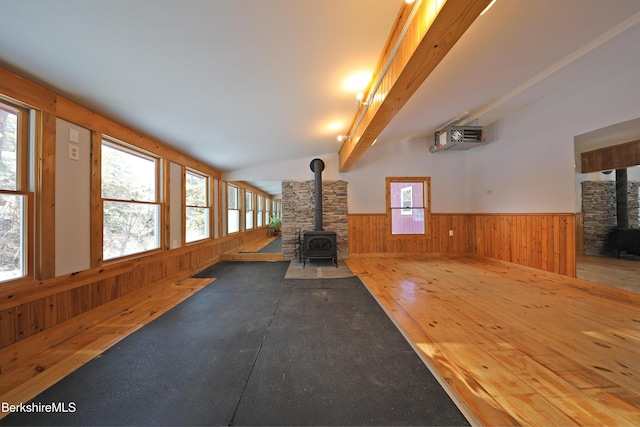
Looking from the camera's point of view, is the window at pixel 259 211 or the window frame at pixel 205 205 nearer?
the window frame at pixel 205 205

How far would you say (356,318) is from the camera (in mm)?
2395

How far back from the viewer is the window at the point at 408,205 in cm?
569

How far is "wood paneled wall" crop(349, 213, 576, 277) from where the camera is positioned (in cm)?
370

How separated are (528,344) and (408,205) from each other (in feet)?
13.6

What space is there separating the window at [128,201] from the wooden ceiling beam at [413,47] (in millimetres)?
3205

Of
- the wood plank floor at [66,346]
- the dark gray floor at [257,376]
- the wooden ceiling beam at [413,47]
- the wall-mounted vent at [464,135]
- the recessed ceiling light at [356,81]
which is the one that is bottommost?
the dark gray floor at [257,376]

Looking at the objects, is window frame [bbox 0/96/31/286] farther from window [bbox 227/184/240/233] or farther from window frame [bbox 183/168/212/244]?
window [bbox 227/184/240/233]

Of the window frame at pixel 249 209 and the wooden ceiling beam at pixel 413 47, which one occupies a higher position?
the wooden ceiling beam at pixel 413 47

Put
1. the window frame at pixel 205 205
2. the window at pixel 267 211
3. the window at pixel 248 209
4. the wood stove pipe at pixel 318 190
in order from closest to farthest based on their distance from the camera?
the window frame at pixel 205 205, the wood stove pipe at pixel 318 190, the window at pixel 248 209, the window at pixel 267 211

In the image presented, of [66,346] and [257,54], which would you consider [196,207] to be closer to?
[66,346]

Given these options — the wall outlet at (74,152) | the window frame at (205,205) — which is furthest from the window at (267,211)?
the wall outlet at (74,152)

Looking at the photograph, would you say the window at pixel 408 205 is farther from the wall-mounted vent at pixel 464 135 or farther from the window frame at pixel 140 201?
the window frame at pixel 140 201

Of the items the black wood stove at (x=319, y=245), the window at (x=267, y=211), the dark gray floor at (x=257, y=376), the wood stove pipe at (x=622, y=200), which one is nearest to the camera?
the dark gray floor at (x=257, y=376)

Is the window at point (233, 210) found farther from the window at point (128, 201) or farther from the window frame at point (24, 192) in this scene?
the window frame at point (24, 192)
